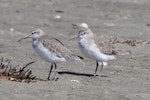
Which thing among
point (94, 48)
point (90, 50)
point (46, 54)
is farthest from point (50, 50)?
point (94, 48)

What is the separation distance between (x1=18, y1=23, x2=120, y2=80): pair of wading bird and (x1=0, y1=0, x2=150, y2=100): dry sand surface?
397 mm

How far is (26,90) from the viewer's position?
1171cm

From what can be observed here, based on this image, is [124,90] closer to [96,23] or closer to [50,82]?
[50,82]

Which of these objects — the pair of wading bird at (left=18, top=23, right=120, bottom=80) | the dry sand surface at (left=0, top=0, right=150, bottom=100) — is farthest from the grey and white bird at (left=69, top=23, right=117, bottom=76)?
the dry sand surface at (left=0, top=0, right=150, bottom=100)

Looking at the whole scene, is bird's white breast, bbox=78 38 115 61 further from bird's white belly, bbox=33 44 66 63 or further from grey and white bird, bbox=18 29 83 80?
bird's white belly, bbox=33 44 66 63

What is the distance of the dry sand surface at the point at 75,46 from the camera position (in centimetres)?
1190

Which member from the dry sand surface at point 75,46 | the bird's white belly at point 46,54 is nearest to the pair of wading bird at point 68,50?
the bird's white belly at point 46,54

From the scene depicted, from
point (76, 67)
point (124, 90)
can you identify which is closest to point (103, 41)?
point (76, 67)

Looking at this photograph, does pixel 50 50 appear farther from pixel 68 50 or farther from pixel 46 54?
pixel 68 50

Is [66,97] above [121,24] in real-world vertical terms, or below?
below

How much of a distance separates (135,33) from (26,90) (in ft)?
30.2

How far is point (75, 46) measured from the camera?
17.6 meters

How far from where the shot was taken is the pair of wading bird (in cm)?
1282

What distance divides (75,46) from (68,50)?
175 inches
